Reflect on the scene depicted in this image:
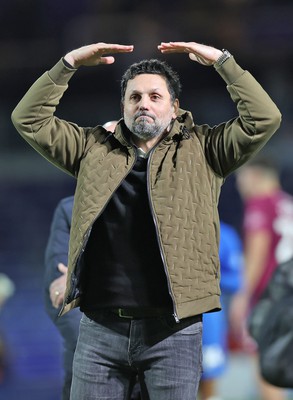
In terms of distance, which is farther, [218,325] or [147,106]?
[218,325]

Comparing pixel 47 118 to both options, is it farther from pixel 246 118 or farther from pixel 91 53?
pixel 246 118

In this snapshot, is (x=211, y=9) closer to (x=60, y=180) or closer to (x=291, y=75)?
(x=291, y=75)

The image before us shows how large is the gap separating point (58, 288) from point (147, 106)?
1088 mm

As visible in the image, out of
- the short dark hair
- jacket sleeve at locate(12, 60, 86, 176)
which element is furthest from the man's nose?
jacket sleeve at locate(12, 60, 86, 176)

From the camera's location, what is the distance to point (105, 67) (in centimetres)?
1234

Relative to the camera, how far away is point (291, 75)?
1223 centimetres

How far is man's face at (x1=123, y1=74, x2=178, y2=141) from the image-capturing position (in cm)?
359

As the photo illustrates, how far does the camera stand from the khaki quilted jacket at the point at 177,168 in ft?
11.5

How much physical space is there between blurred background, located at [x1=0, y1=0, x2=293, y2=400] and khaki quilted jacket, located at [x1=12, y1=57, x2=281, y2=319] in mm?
7584

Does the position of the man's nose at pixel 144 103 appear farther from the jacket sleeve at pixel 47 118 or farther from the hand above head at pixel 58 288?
the hand above head at pixel 58 288

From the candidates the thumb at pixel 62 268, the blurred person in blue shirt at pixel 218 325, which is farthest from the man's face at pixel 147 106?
the blurred person in blue shirt at pixel 218 325

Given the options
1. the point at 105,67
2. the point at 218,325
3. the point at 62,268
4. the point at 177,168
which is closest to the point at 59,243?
the point at 62,268

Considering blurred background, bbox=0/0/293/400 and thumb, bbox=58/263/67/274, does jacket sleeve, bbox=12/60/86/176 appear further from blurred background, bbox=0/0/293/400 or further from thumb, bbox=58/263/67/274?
blurred background, bbox=0/0/293/400

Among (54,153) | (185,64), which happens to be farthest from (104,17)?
(54,153)
